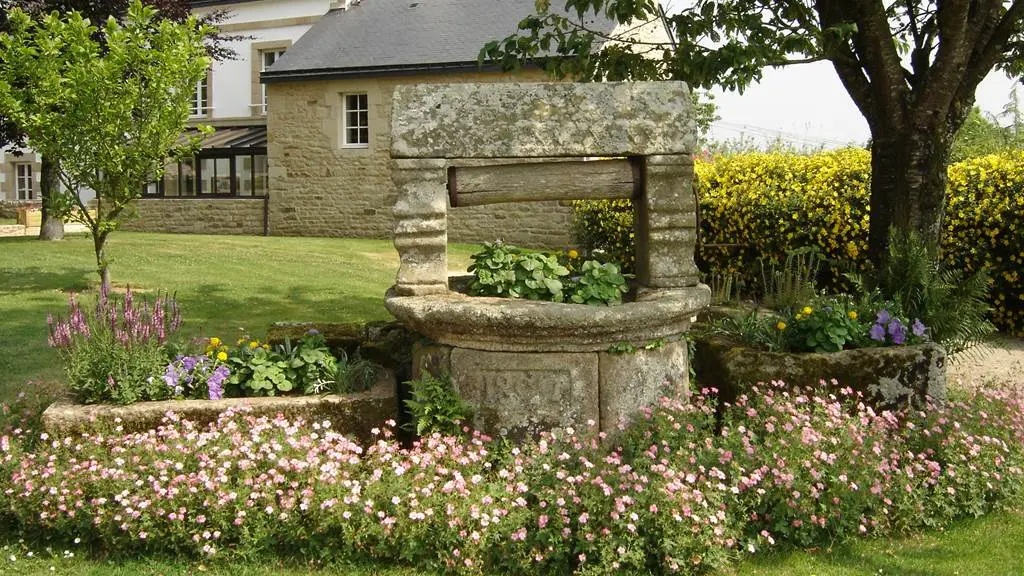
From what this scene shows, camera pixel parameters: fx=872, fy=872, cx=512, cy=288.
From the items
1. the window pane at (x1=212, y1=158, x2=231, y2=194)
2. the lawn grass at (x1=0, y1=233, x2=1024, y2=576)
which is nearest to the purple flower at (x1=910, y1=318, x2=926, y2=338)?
the lawn grass at (x1=0, y1=233, x2=1024, y2=576)

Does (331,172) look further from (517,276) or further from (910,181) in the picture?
(517,276)

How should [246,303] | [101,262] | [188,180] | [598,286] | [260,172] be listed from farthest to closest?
[188,180] → [260,172] → [246,303] → [101,262] → [598,286]

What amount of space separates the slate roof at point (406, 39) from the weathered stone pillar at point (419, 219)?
42.2 feet

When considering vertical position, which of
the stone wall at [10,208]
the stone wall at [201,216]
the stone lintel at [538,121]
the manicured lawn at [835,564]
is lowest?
the manicured lawn at [835,564]

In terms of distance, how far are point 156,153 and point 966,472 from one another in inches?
312

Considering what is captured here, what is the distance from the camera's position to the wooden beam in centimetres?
464

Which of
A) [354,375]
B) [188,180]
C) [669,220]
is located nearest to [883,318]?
[669,220]

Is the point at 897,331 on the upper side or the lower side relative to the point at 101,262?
lower

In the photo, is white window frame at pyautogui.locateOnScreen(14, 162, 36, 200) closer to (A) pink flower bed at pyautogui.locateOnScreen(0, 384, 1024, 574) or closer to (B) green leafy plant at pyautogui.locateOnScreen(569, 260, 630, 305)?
(A) pink flower bed at pyautogui.locateOnScreen(0, 384, 1024, 574)

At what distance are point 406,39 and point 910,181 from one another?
14.1 metres

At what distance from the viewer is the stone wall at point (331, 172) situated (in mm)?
17938

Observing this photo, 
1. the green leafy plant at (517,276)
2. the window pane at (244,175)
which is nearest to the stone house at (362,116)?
the window pane at (244,175)

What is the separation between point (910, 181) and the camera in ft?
19.9

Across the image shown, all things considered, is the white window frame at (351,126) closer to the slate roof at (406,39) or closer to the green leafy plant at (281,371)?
the slate roof at (406,39)
